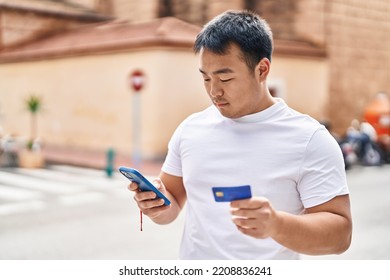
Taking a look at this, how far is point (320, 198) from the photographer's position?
3.61 feet

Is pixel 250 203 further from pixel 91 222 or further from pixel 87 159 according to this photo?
pixel 87 159

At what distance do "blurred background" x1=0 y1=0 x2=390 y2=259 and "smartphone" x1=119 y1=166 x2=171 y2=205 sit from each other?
5115 millimetres

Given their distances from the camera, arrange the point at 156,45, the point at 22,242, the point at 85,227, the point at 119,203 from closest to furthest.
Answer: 1. the point at 22,242
2. the point at 85,227
3. the point at 119,203
4. the point at 156,45

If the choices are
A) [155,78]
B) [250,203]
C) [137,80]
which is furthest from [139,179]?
[155,78]

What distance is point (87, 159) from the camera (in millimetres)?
7121

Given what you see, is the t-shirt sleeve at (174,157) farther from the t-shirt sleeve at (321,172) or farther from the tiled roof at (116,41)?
the tiled roof at (116,41)

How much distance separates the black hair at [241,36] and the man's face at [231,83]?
0.04ft

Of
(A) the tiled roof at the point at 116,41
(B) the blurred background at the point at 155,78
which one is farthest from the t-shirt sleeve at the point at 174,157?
(A) the tiled roof at the point at 116,41

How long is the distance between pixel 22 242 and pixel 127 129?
14.9 ft

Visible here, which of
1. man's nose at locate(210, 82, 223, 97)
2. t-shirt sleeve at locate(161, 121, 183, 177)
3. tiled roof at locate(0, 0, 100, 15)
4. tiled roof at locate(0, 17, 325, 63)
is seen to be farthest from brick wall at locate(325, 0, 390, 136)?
man's nose at locate(210, 82, 223, 97)

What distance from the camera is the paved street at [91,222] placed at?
10.5 ft

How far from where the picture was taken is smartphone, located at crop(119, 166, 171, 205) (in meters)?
1.13
